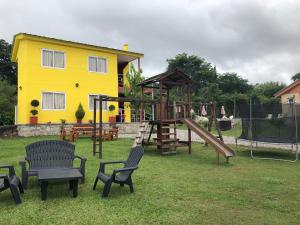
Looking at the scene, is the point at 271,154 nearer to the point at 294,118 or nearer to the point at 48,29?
the point at 294,118

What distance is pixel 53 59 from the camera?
66.7ft

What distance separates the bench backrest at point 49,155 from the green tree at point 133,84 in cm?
1714

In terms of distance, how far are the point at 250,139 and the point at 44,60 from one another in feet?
49.1

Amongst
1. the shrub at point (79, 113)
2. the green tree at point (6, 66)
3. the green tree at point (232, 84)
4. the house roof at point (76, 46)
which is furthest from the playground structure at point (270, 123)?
the green tree at point (232, 84)

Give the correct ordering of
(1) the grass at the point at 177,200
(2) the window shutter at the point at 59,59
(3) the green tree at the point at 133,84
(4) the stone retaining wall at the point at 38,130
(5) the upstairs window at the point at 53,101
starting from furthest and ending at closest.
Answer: (3) the green tree at the point at 133,84 < (2) the window shutter at the point at 59,59 < (5) the upstairs window at the point at 53,101 < (4) the stone retaining wall at the point at 38,130 < (1) the grass at the point at 177,200

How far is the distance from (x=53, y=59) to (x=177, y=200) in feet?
57.6

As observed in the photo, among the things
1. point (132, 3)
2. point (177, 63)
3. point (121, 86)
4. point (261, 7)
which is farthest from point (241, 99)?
point (132, 3)

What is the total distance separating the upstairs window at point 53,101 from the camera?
19797mm

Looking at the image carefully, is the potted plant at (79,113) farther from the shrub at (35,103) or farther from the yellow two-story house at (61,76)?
the shrub at (35,103)

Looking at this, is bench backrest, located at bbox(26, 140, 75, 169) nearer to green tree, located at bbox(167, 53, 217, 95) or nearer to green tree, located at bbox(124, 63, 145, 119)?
green tree, located at bbox(124, 63, 145, 119)

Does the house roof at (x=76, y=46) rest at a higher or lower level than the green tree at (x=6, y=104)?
higher

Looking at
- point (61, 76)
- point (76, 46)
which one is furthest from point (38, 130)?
point (76, 46)

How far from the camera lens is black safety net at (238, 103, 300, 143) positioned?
10445mm

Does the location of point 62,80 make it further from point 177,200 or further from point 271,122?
point 177,200
